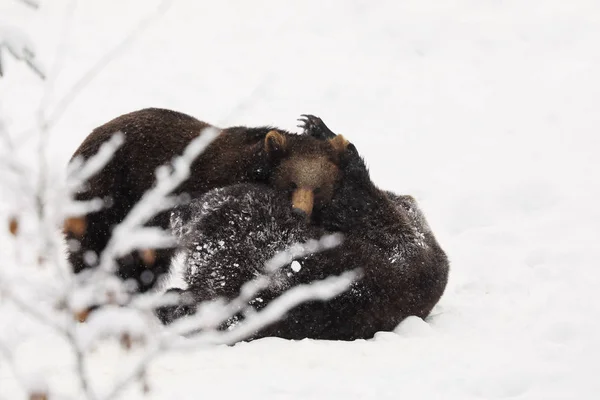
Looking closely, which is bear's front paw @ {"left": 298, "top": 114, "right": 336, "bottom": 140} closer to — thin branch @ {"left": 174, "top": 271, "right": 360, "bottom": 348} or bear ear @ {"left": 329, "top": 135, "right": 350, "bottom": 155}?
bear ear @ {"left": 329, "top": 135, "right": 350, "bottom": 155}

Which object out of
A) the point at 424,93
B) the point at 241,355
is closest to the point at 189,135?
the point at 241,355

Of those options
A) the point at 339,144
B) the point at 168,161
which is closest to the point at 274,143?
the point at 339,144

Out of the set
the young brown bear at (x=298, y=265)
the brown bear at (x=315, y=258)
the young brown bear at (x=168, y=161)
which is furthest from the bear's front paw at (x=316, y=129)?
the young brown bear at (x=298, y=265)

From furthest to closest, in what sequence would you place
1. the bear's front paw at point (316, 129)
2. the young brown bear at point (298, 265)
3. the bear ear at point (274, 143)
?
the bear's front paw at point (316, 129) < the bear ear at point (274, 143) < the young brown bear at point (298, 265)

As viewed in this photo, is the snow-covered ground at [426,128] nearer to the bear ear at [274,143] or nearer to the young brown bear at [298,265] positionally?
the young brown bear at [298,265]

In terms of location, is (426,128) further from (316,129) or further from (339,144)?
(339,144)
